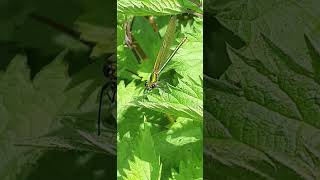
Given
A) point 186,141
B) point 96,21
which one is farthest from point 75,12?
point 186,141

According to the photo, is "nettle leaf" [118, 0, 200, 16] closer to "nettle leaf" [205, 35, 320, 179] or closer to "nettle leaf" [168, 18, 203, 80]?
"nettle leaf" [168, 18, 203, 80]

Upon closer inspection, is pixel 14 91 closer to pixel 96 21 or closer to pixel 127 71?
pixel 96 21

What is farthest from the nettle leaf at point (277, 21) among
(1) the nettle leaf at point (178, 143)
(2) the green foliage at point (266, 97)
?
(1) the nettle leaf at point (178, 143)

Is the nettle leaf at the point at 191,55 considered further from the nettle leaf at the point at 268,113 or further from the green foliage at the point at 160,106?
the nettle leaf at the point at 268,113

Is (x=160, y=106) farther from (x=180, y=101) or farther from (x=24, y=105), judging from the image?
(x=24, y=105)

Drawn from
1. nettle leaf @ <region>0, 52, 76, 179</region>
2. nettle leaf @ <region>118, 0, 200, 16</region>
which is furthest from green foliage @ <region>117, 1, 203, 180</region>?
nettle leaf @ <region>0, 52, 76, 179</region>

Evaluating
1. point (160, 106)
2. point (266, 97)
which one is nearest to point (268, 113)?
point (266, 97)
